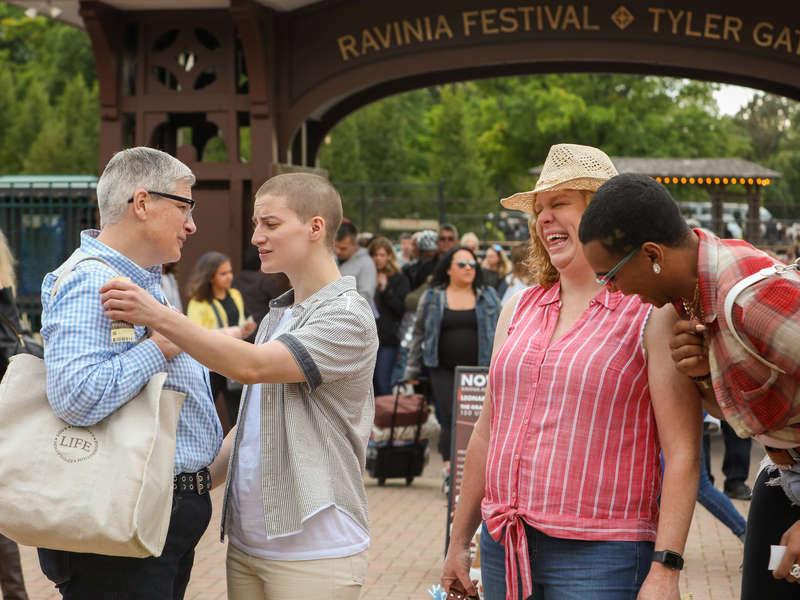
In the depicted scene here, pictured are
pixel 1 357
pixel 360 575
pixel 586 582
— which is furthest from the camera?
pixel 1 357

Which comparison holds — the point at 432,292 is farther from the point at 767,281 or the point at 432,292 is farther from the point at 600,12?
the point at 767,281

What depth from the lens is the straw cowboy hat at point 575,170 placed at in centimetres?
343

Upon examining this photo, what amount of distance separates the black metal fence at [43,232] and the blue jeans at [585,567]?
412 inches

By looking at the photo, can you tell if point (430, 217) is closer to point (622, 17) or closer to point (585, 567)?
point (622, 17)

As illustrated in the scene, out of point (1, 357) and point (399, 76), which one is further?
point (399, 76)

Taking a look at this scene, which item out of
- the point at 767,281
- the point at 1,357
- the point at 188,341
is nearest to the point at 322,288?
the point at 188,341

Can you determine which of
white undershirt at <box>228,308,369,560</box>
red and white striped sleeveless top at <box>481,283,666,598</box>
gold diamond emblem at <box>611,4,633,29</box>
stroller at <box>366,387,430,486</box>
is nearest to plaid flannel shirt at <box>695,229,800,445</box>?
red and white striped sleeveless top at <box>481,283,666,598</box>

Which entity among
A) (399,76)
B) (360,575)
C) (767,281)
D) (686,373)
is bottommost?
(360,575)

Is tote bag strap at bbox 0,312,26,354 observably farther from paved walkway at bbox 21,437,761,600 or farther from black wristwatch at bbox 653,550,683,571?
black wristwatch at bbox 653,550,683,571

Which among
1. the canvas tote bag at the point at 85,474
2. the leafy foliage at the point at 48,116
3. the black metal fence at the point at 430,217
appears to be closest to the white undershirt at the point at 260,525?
the canvas tote bag at the point at 85,474

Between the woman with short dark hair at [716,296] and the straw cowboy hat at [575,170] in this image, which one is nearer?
the woman with short dark hair at [716,296]

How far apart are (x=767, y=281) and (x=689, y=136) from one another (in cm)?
4622

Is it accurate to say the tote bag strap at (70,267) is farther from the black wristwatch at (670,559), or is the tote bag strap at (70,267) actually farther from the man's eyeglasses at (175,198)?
the black wristwatch at (670,559)

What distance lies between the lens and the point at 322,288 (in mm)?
3559
